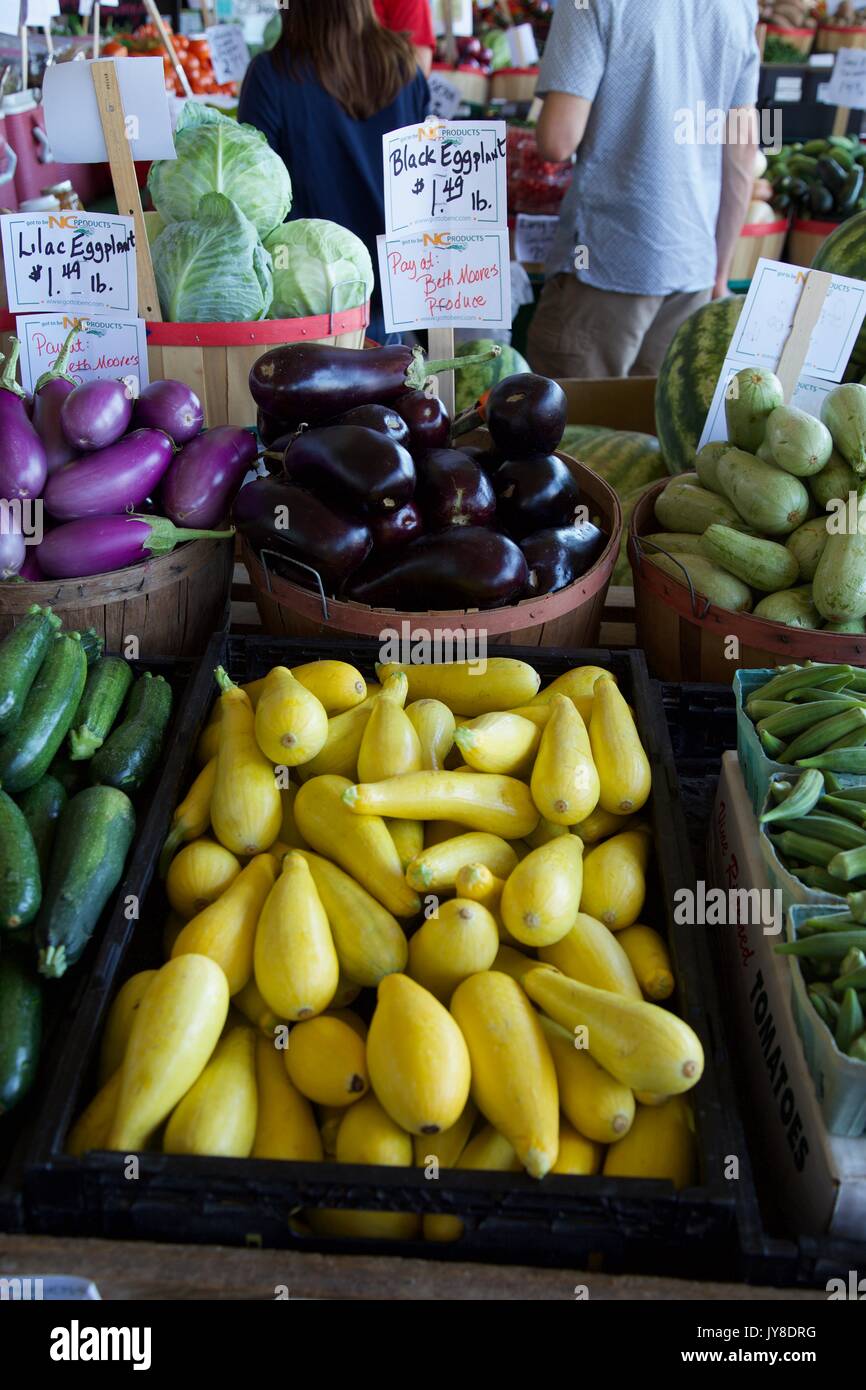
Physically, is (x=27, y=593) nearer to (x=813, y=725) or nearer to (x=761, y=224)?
(x=813, y=725)

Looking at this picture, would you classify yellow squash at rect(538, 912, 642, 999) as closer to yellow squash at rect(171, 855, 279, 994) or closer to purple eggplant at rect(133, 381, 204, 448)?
yellow squash at rect(171, 855, 279, 994)

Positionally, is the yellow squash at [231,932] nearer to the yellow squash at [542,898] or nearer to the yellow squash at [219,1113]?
the yellow squash at [219,1113]

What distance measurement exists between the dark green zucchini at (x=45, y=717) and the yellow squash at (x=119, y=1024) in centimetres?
43

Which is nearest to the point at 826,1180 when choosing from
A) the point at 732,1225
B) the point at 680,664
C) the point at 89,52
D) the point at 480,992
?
the point at 732,1225

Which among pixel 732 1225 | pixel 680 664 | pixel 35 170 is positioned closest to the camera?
pixel 732 1225

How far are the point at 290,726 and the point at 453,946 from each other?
0.42 meters

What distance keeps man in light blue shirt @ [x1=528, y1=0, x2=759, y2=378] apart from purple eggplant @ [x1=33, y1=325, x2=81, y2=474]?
2.41 m

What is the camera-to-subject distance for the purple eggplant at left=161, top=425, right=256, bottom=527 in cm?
205

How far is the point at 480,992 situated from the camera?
124 centimetres

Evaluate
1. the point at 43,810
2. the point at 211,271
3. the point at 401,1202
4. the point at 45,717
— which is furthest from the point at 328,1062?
the point at 211,271

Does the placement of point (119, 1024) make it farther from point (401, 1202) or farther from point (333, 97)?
point (333, 97)

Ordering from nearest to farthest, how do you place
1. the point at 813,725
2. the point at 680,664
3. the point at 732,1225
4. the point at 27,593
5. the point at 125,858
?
1. the point at 732,1225
2. the point at 125,858
3. the point at 813,725
4. the point at 27,593
5. the point at 680,664

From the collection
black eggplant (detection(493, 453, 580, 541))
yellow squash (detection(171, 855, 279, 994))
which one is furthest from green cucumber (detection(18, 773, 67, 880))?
black eggplant (detection(493, 453, 580, 541))
